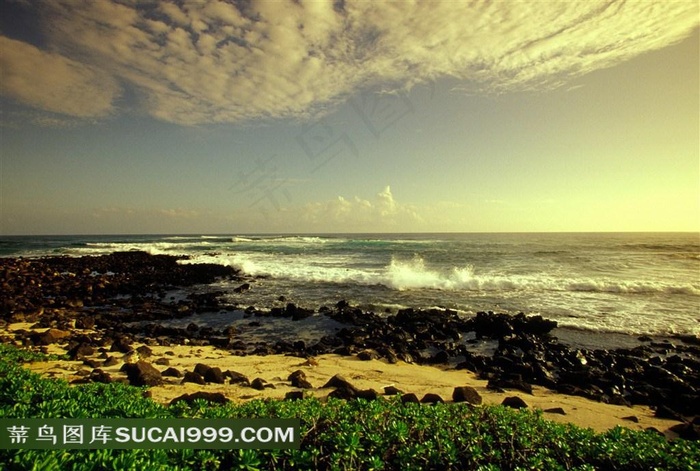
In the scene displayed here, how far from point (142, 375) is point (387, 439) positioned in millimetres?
5927

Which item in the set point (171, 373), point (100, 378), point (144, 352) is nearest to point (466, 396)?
point (171, 373)

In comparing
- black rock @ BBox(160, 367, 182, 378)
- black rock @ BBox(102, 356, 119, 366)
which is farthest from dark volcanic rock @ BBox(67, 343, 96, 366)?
black rock @ BBox(160, 367, 182, 378)

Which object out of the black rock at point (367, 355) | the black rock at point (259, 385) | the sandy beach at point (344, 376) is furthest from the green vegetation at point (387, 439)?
the black rock at point (367, 355)

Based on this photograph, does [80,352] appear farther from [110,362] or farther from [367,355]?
[367,355]

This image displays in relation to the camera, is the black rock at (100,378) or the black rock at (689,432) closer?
the black rock at (689,432)

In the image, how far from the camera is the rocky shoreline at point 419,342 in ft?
27.2

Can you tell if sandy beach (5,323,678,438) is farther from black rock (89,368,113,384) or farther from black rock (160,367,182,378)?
black rock (89,368,113,384)

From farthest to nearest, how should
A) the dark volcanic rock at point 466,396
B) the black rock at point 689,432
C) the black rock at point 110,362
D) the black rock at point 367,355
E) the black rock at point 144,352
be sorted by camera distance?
the black rock at point 367,355 < the black rock at point 144,352 < the black rock at point 110,362 < the dark volcanic rock at point 466,396 < the black rock at point 689,432

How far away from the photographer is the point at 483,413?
4676mm

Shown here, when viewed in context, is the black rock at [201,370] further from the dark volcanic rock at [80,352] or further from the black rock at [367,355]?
the black rock at [367,355]

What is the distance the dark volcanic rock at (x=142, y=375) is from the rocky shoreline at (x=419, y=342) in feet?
0.23

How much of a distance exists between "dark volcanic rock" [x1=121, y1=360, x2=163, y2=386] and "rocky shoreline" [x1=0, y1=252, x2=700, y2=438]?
0.07 meters

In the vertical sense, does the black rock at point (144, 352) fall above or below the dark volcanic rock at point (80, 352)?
below

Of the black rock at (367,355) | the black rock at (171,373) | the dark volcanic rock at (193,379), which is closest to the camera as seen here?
the dark volcanic rock at (193,379)
